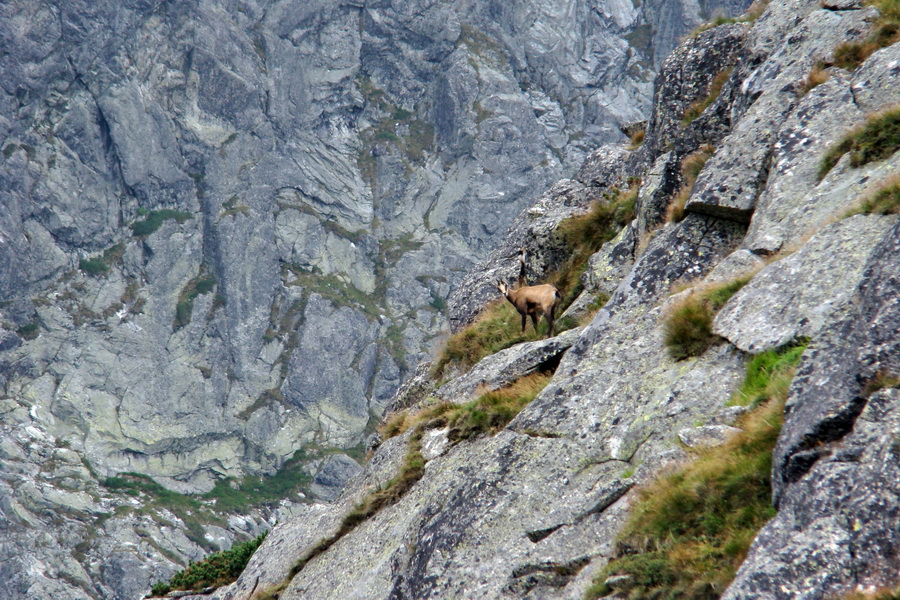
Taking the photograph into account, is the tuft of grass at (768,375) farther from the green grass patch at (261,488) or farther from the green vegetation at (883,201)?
the green grass patch at (261,488)

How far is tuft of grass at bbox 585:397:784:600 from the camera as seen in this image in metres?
7.19

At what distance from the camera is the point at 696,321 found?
37.8 ft

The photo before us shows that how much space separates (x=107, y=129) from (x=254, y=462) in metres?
106

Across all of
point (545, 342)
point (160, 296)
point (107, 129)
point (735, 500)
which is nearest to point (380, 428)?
point (545, 342)

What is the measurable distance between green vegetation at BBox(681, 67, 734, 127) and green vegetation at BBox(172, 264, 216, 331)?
192128 mm

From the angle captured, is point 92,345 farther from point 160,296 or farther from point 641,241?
point 641,241

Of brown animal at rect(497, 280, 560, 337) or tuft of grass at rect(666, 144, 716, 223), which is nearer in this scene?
tuft of grass at rect(666, 144, 716, 223)

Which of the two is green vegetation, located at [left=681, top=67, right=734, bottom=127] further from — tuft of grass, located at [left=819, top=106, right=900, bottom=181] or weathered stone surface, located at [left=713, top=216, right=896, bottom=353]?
weathered stone surface, located at [left=713, top=216, right=896, bottom=353]

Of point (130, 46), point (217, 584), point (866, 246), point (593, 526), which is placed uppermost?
point (130, 46)

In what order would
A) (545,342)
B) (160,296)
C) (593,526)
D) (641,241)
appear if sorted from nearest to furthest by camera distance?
(593,526)
(545,342)
(641,241)
(160,296)

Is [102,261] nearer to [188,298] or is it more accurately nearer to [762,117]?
[188,298]

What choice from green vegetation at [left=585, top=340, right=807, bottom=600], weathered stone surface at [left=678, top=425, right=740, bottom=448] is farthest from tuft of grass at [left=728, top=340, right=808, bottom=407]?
weathered stone surface at [left=678, top=425, right=740, bottom=448]

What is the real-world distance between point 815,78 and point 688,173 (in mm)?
3441

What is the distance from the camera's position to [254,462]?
18600 cm
